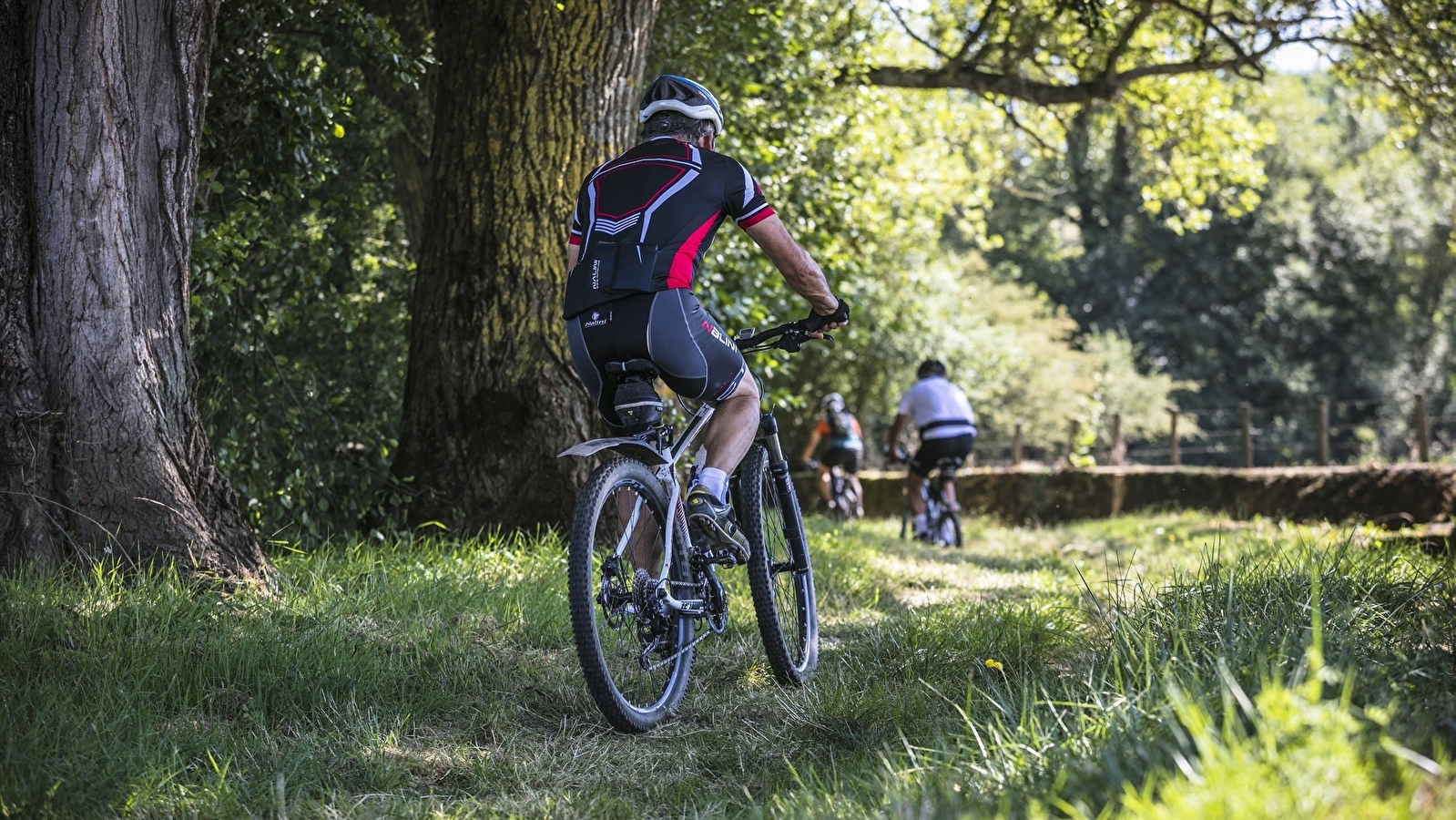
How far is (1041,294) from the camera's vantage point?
3791cm

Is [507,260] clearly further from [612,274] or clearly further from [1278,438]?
[1278,438]

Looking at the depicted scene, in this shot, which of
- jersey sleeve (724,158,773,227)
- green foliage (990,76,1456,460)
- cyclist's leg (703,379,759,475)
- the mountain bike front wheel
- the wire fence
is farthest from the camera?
green foliage (990,76,1456,460)

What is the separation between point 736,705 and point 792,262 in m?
1.50

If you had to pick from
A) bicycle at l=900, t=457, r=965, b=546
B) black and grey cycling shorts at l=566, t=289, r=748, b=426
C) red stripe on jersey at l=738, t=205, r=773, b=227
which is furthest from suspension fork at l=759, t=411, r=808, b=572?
bicycle at l=900, t=457, r=965, b=546

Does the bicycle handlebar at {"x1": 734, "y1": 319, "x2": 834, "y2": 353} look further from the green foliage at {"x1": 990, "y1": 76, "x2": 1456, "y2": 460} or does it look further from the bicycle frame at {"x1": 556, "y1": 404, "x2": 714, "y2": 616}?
the green foliage at {"x1": 990, "y1": 76, "x2": 1456, "y2": 460}

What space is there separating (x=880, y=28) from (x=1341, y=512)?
8020mm

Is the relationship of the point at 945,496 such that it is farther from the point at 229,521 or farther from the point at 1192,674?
the point at 1192,674

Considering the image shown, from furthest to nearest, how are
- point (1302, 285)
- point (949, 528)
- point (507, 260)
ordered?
point (1302, 285), point (949, 528), point (507, 260)

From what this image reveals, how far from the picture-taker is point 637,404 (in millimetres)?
3906

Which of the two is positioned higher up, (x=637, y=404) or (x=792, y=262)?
(x=792, y=262)

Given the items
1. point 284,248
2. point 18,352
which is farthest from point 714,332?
point 284,248

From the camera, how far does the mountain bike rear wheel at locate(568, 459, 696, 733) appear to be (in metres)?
3.61

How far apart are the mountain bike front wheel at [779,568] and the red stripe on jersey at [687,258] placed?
830mm

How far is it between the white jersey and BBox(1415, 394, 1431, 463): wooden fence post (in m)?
6.22
